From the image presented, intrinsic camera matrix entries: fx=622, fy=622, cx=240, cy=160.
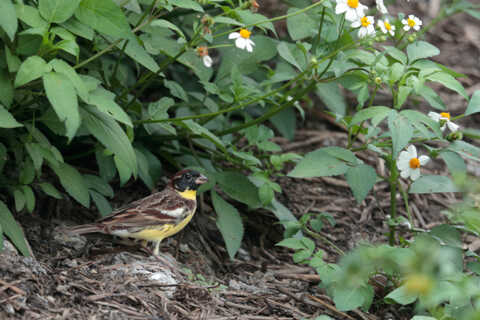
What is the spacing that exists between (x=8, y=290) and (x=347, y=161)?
2175 millimetres

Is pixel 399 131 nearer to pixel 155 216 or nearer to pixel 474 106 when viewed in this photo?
pixel 474 106

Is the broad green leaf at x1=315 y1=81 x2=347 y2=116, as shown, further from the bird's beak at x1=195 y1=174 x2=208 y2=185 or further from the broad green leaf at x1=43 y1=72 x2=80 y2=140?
the broad green leaf at x1=43 y1=72 x2=80 y2=140

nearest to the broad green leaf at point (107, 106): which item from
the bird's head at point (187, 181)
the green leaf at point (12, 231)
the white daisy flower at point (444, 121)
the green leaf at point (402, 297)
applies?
the green leaf at point (12, 231)

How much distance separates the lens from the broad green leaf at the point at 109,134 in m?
3.58

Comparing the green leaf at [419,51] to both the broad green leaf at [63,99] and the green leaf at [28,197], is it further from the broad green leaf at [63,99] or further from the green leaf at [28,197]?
the green leaf at [28,197]

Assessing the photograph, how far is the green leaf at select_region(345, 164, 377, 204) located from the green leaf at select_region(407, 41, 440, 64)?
2.48ft

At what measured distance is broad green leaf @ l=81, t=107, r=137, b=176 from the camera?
358 centimetres

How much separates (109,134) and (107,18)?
2.15ft

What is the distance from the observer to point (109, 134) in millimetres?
3596

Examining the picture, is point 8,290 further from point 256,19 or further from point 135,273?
point 256,19

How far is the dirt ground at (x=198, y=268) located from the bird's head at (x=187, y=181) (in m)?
0.46

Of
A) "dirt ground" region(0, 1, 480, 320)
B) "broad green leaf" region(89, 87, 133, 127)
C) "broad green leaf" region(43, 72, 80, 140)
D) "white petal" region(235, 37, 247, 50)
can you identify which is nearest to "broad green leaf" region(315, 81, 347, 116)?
"dirt ground" region(0, 1, 480, 320)

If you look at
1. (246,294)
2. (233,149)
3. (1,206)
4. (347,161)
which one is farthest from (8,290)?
(347,161)

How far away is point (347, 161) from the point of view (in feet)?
13.3
